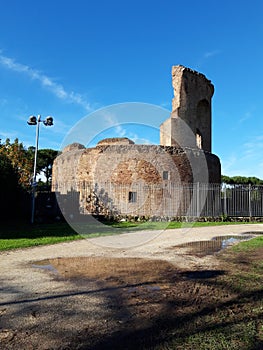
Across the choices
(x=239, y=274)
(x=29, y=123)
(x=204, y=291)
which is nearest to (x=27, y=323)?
(x=204, y=291)

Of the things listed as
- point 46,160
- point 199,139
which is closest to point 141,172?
point 199,139

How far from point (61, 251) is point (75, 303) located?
13.6 feet

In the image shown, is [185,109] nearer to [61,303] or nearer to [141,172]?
[141,172]

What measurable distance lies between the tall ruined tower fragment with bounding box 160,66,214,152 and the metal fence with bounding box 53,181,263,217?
5.39 m

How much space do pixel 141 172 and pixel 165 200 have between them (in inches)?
98.8

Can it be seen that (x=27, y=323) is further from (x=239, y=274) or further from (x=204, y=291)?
(x=239, y=274)

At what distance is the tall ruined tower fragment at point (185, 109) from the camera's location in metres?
24.3

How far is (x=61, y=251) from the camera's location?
25.3 feet

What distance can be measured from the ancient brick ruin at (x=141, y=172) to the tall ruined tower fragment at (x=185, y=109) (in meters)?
0.08

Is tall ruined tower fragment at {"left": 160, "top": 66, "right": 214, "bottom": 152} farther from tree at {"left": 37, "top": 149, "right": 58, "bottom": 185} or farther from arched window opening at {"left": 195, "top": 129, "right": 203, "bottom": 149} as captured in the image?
tree at {"left": 37, "top": 149, "right": 58, "bottom": 185}

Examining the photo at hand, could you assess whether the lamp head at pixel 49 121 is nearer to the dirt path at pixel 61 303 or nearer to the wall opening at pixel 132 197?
→ the wall opening at pixel 132 197

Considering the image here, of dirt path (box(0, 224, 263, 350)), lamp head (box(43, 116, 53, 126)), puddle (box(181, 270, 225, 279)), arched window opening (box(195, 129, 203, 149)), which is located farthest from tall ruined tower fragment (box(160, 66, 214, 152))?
puddle (box(181, 270, 225, 279))

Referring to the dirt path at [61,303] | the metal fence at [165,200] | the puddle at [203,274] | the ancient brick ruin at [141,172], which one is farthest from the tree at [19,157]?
the puddle at [203,274]

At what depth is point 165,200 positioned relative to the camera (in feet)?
64.1
